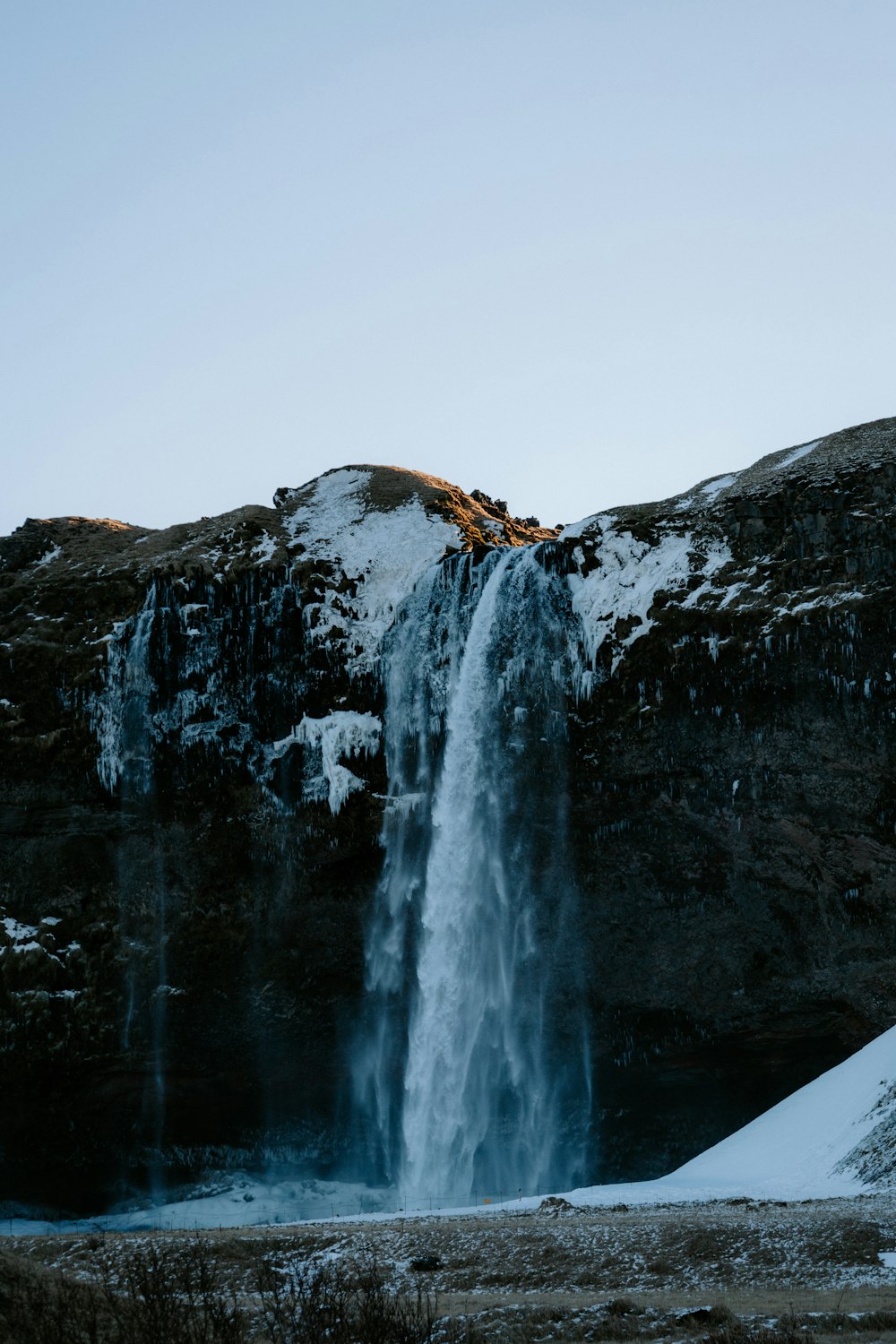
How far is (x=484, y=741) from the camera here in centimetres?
5359

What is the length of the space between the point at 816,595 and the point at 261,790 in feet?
74.6

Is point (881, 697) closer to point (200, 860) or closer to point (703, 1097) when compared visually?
point (703, 1097)

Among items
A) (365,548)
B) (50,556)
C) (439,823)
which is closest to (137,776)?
(439,823)

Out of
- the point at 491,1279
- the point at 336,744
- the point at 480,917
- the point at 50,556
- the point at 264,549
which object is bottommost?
the point at 491,1279

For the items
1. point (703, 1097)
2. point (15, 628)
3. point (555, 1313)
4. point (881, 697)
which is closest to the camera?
point (555, 1313)

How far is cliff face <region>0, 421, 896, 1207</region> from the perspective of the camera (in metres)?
49.1

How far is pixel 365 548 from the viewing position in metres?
60.4

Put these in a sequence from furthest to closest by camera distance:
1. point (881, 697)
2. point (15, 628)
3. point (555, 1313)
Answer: point (15, 628) → point (881, 697) → point (555, 1313)

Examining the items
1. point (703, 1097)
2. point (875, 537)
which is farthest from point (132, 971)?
point (875, 537)

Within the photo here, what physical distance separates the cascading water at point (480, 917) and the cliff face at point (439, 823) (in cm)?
A: 19

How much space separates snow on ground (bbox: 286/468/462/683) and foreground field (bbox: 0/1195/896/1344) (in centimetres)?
2587

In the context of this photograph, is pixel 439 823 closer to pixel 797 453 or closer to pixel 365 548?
pixel 365 548

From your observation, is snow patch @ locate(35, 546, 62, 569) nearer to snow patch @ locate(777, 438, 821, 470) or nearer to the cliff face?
the cliff face

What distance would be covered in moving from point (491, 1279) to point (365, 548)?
3840cm
